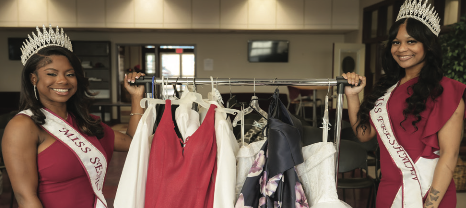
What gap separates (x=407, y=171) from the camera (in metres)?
1.33

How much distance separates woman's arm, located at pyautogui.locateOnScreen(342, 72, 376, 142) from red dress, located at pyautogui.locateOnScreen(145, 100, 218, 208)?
1.62ft

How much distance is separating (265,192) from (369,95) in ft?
2.27

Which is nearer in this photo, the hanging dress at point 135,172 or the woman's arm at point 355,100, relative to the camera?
the hanging dress at point 135,172

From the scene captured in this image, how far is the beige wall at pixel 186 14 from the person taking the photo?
676cm

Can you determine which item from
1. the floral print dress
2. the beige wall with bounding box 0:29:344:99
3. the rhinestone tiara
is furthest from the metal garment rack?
the beige wall with bounding box 0:29:344:99

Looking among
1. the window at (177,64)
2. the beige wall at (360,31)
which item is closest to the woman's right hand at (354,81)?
the beige wall at (360,31)

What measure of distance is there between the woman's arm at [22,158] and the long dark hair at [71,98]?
0.16ft

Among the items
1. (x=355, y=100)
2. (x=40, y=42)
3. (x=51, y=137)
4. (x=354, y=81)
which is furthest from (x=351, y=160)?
(x=40, y=42)

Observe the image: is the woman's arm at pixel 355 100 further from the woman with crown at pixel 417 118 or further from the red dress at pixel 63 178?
the red dress at pixel 63 178

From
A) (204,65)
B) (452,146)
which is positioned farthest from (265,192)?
(204,65)

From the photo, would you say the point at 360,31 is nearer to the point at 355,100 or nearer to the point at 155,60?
the point at 155,60

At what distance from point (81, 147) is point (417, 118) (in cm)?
127

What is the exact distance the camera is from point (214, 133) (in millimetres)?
1075

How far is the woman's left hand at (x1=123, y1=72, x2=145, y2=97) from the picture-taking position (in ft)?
4.00
